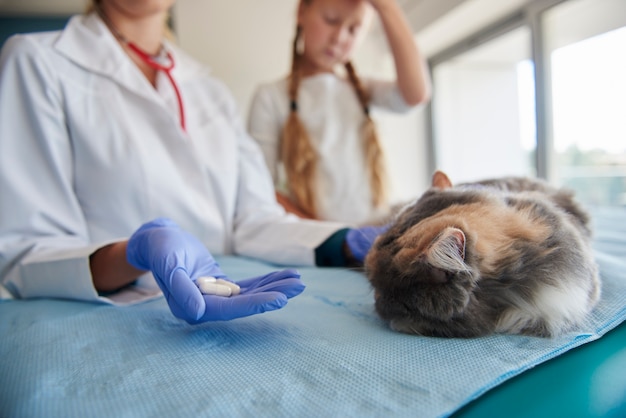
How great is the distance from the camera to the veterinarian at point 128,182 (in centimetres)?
85

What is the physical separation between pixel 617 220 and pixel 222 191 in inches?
58.2

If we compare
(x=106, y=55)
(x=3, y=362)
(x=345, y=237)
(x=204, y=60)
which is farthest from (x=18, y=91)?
(x=204, y=60)

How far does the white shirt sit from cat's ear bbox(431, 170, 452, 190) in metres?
0.99

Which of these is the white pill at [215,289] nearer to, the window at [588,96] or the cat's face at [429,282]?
the cat's face at [429,282]

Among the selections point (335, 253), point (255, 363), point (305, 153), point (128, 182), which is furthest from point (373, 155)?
point (255, 363)

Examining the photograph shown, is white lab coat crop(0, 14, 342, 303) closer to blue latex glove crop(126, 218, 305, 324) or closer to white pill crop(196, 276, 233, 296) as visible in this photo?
blue latex glove crop(126, 218, 305, 324)

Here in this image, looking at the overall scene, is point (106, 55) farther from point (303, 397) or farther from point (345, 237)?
point (303, 397)

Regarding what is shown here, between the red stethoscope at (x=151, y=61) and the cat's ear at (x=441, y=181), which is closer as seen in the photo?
the cat's ear at (x=441, y=181)

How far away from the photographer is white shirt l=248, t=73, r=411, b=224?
1.98 meters

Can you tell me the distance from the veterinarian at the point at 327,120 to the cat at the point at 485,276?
1212 mm

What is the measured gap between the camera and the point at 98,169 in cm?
110

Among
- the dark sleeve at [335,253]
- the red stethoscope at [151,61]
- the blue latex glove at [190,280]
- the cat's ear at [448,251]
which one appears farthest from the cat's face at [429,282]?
the red stethoscope at [151,61]

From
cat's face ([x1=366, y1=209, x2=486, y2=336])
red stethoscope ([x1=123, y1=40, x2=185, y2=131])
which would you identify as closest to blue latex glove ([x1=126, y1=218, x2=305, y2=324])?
cat's face ([x1=366, y1=209, x2=486, y2=336])

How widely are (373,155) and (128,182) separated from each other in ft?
4.01
